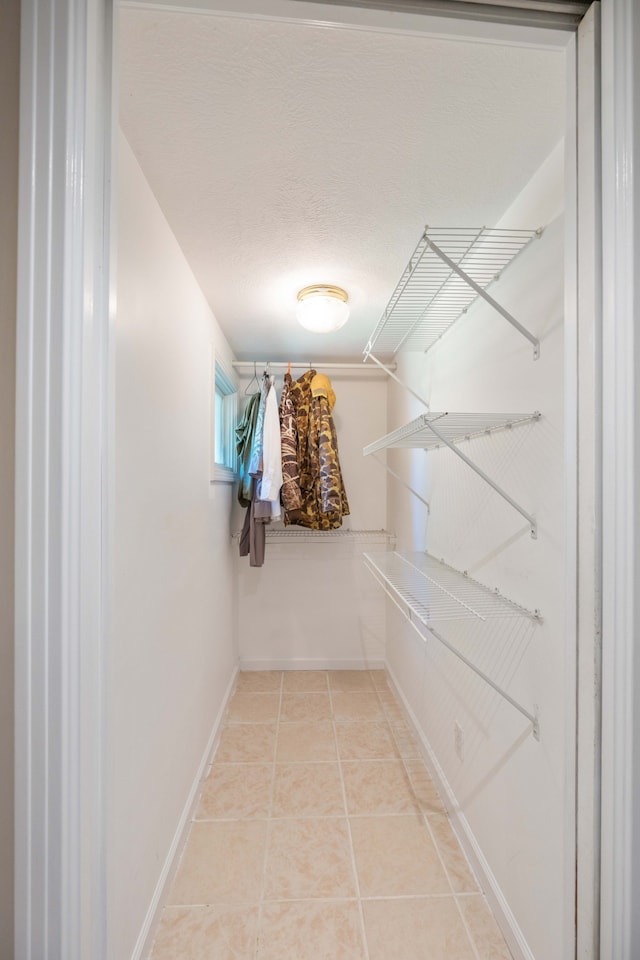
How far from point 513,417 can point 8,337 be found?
44.9 inches

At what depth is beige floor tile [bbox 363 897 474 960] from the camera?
1.21m

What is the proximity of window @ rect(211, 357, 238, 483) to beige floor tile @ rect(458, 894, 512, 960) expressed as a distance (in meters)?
2.03

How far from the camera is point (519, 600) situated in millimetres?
1216

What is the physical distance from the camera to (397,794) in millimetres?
1812

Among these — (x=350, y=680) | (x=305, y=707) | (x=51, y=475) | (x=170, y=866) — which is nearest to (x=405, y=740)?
(x=305, y=707)

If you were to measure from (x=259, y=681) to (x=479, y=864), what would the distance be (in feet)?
5.76

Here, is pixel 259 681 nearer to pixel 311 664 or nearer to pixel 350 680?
pixel 311 664

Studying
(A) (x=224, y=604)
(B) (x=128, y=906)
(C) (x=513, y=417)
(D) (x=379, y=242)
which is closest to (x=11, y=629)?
(B) (x=128, y=906)

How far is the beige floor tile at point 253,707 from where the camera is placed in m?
2.41

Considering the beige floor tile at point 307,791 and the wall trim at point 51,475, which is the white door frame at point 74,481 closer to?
the wall trim at point 51,475

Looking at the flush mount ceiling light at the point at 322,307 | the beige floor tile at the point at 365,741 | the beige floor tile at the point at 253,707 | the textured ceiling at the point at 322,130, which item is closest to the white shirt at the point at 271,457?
the flush mount ceiling light at the point at 322,307

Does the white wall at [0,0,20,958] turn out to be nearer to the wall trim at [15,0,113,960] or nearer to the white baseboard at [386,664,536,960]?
the wall trim at [15,0,113,960]

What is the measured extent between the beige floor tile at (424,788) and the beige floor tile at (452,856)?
1.6 inches

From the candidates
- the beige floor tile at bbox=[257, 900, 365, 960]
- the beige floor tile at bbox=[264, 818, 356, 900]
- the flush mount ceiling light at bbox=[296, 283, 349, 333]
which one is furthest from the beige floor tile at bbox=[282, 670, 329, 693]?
the flush mount ceiling light at bbox=[296, 283, 349, 333]
